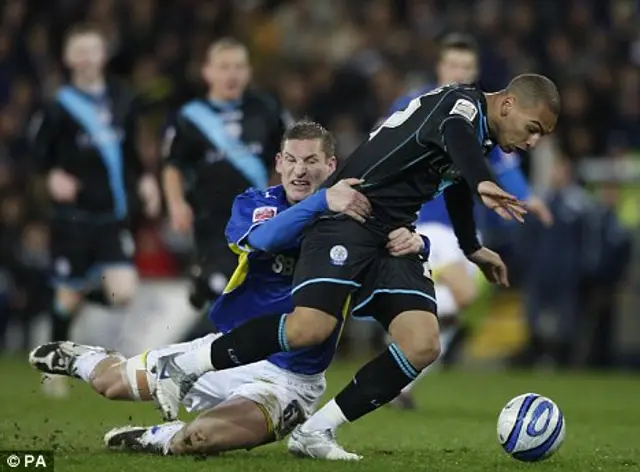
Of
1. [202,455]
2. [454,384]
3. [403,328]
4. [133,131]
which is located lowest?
[454,384]

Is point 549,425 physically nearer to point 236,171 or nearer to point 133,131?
point 236,171

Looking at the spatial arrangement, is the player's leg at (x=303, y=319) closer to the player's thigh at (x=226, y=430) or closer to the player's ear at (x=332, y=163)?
the player's thigh at (x=226, y=430)

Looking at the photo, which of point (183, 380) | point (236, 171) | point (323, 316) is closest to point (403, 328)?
point (323, 316)

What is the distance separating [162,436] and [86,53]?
5483 mm

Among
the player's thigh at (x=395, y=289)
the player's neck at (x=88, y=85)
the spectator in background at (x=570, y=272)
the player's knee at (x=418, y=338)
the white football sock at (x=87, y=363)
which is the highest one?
the player's neck at (x=88, y=85)

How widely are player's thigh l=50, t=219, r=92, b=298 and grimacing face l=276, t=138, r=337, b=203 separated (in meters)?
5.14

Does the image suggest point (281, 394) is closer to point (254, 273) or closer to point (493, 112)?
point (254, 273)

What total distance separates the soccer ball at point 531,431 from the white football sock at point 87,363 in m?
1.98

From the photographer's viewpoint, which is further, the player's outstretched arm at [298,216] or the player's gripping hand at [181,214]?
the player's gripping hand at [181,214]

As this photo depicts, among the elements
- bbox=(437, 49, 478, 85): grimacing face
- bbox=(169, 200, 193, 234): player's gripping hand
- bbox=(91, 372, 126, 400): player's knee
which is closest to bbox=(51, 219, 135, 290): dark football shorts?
bbox=(169, 200, 193, 234): player's gripping hand

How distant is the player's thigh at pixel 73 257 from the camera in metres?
12.0

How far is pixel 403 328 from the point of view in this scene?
6770mm

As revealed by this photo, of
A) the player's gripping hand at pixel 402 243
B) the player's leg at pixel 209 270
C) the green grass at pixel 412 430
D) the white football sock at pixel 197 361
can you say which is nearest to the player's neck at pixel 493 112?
the player's gripping hand at pixel 402 243

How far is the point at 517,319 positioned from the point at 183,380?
9.85 m
